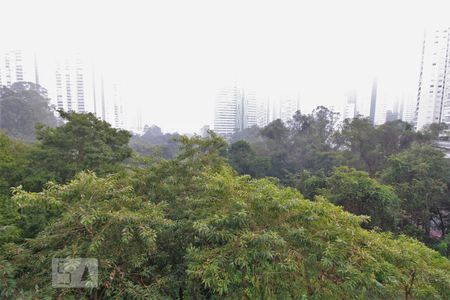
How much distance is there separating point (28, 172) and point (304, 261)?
714cm

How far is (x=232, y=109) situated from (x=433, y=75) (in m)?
21.9

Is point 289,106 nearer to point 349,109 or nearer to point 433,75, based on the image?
point 349,109

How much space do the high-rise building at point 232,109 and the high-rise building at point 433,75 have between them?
18613mm

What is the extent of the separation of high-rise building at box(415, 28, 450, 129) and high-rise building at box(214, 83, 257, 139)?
61.1ft

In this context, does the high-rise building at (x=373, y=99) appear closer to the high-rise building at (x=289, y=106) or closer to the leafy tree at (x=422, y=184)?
the high-rise building at (x=289, y=106)

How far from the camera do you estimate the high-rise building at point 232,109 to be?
36.5 metres

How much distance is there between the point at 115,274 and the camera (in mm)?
2604

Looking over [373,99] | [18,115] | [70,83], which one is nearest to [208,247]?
[18,115]

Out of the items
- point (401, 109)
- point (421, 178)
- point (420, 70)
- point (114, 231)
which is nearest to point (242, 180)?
point (114, 231)

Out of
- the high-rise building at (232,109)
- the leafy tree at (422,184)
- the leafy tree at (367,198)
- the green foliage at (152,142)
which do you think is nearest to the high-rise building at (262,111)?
the high-rise building at (232,109)

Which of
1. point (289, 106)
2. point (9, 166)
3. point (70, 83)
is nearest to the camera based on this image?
point (9, 166)

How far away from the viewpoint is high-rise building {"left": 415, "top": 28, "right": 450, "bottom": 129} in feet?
82.3

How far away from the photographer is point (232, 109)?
36688 mm

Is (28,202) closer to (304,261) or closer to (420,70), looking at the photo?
(304,261)
